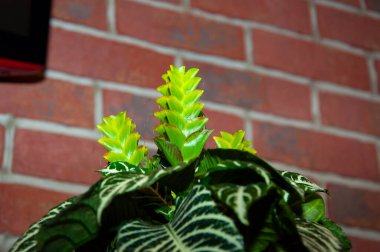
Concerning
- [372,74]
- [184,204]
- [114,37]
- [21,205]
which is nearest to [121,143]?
[184,204]

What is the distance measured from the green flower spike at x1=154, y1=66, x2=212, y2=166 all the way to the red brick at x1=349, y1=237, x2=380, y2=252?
0.75 m

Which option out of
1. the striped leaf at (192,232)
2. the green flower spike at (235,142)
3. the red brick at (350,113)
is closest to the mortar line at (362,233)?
the red brick at (350,113)

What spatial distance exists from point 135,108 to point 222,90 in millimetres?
212

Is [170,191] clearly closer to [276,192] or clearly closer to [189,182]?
[189,182]

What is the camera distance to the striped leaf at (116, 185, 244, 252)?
0.44 m

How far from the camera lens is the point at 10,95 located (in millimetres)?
1028

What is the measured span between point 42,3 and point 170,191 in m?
0.63

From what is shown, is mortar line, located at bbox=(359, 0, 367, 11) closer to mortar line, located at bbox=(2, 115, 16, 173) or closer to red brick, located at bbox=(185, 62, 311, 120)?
red brick, located at bbox=(185, 62, 311, 120)

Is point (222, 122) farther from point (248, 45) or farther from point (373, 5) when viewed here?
point (373, 5)

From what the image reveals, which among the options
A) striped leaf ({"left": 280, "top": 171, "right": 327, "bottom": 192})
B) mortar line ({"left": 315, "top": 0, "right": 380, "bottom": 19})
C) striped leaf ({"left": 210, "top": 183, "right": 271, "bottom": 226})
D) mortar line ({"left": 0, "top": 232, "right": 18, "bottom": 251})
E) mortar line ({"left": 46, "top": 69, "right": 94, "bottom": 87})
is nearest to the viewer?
striped leaf ({"left": 210, "top": 183, "right": 271, "bottom": 226})

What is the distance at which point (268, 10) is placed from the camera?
1.33m


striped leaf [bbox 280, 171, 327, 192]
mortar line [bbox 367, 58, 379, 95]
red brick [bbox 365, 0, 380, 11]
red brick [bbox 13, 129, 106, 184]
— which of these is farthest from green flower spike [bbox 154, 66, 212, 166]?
red brick [bbox 365, 0, 380, 11]

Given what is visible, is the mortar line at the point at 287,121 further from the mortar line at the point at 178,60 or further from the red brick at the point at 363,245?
the red brick at the point at 363,245

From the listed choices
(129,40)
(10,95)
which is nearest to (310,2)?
(129,40)
